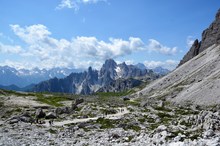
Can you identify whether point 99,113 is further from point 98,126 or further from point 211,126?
point 211,126

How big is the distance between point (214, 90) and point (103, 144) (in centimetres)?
11072

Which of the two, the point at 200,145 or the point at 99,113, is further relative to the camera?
the point at 99,113

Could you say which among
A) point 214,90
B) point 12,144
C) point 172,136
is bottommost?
point 12,144

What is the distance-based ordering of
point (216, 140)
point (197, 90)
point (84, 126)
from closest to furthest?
point (216, 140), point (84, 126), point (197, 90)

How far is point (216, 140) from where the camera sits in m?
25.5

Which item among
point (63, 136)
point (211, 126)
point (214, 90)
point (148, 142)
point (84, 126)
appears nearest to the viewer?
point (148, 142)

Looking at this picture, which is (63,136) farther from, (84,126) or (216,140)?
(216,140)

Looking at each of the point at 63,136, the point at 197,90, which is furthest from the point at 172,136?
the point at 197,90

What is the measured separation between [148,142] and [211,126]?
821cm

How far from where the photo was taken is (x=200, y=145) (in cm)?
2580

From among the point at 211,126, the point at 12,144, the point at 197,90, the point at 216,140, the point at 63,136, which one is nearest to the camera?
the point at 216,140

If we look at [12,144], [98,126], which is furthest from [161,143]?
[98,126]

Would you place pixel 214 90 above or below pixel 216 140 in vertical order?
above

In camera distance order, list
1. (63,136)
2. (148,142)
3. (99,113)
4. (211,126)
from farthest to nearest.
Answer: (99,113) < (63,136) < (211,126) < (148,142)
